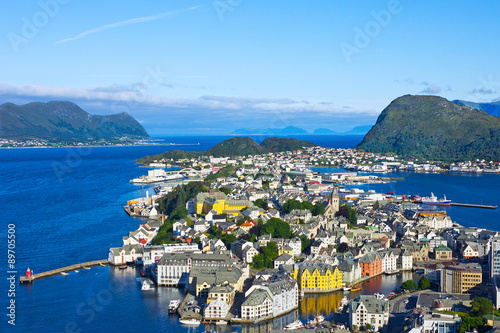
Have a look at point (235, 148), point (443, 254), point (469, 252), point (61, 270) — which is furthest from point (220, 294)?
point (235, 148)

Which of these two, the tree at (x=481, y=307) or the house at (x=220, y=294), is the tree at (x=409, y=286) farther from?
the house at (x=220, y=294)

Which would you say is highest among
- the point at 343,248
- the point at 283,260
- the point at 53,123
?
the point at 53,123

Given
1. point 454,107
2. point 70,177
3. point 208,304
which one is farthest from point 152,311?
point 454,107

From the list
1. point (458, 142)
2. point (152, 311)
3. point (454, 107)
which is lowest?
point (152, 311)

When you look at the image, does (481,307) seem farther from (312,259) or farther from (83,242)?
(83,242)

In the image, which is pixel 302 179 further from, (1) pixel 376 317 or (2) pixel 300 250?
(1) pixel 376 317

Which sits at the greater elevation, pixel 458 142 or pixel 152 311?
pixel 458 142
